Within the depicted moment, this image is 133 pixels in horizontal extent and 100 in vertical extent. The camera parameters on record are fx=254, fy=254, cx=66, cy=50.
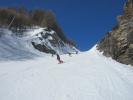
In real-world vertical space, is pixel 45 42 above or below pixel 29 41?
above

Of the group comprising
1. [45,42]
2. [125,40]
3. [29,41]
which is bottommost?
[125,40]

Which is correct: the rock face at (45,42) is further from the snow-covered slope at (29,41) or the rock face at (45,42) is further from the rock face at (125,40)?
the rock face at (125,40)

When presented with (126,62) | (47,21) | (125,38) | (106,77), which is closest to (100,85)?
(106,77)

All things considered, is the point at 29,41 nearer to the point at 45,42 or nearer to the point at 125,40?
the point at 45,42

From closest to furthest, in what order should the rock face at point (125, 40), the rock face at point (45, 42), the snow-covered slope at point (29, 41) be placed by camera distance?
the rock face at point (125, 40)
the snow-covered slope at point (29, 41)
the rock face at point (45, 42)

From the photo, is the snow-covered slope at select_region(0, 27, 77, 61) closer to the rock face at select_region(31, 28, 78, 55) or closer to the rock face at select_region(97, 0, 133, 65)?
the rock face at select_region(31, 28, 78, 55)

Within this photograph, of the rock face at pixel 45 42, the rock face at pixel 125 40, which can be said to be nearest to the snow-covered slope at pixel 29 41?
the rock face at pixel 45 42

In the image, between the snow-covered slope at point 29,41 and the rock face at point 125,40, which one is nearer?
the rock face at point 125,40

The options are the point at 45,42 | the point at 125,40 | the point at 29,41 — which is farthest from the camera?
the point at 45,42

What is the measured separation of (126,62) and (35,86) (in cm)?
1750

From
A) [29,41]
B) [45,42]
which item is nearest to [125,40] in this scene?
[29,41]

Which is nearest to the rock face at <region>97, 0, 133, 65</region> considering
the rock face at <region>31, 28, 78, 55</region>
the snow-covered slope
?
the snow-covered slope

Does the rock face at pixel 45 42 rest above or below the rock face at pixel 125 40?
above

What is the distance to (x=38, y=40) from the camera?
222 ft
